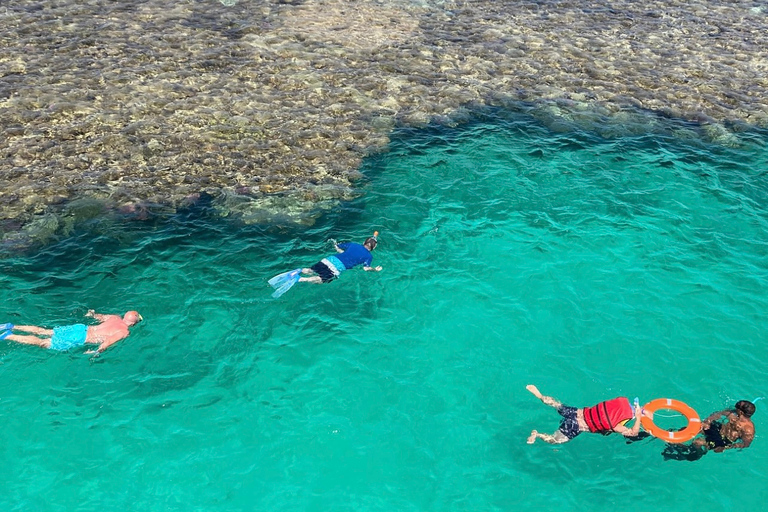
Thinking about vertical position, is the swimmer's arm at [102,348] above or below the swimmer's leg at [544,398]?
Answer: above

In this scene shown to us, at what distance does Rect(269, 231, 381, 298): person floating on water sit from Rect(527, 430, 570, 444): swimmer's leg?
6.92 meters

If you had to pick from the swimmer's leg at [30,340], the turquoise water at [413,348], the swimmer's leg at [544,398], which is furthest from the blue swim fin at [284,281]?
the swimmer's leg at [544,398]

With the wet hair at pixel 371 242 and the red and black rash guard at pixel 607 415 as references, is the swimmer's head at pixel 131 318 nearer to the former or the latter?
the wet hair at pixel 371 242

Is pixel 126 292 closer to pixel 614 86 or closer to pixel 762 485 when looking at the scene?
pixel 762 485

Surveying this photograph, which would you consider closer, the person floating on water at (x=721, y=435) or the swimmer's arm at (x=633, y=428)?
the person floating on water at (x=721, y=435)

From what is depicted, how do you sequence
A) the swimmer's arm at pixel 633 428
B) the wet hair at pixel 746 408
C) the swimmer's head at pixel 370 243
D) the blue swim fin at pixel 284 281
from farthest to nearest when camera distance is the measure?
Answer: the swimmer's head at pixel 370 243, the blue swim fin at pixel 284 281, the swimmer's arm at pixel 633 428, the wet hair at pixel 746 408

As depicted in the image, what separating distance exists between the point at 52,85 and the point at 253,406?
19618mm

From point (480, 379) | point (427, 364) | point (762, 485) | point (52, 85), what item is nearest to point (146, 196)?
point (52, 85)

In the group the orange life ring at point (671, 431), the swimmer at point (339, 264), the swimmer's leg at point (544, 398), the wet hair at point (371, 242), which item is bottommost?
the swimmer's leg at point (544, 398)

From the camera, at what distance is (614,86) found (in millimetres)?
29109

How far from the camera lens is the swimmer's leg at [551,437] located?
558 inches

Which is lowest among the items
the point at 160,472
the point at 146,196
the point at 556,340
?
the point at 160,472

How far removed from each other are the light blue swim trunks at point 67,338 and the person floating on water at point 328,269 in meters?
5.17

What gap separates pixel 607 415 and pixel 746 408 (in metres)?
3.22
